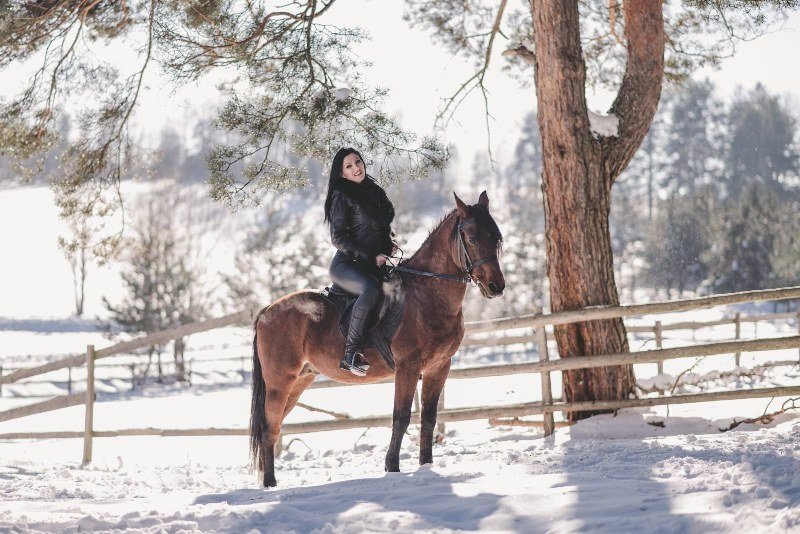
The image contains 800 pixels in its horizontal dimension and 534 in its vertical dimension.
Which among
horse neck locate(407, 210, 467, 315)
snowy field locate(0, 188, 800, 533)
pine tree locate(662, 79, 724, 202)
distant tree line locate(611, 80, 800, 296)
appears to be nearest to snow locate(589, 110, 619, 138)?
snowy field locate(0, 188, 800, 533)

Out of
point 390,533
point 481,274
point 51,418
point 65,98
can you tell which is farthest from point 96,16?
point 51,418

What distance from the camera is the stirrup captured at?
17.0 ft

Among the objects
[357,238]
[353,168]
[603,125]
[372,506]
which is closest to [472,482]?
[372,506]

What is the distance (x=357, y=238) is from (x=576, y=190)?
9.04ft

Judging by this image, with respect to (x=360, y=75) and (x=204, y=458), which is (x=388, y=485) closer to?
(x=360, y=75)

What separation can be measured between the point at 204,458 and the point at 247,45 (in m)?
5.18

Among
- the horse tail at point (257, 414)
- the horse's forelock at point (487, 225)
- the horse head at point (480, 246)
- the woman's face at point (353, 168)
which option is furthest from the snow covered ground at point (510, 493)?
the woman's face at point (353, 168)

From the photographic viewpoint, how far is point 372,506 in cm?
389

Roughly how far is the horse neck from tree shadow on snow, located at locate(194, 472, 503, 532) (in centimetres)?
110

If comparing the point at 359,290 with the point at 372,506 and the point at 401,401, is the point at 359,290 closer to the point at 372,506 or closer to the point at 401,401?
the point at 401,401

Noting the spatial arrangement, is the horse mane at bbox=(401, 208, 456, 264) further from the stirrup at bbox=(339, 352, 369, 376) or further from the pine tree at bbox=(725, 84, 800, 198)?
the pine tree at bbox=(725, 84, 800, 198)

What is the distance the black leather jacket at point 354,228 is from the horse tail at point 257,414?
3.33 ft

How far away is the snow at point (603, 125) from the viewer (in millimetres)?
7363

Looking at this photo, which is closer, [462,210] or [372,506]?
[372,506]
